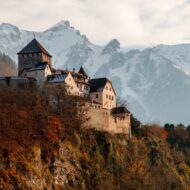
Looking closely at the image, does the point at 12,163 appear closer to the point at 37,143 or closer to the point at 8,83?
the point at 37,143

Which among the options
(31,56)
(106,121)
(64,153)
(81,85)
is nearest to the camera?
(64,153)

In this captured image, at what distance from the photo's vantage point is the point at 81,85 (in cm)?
10956

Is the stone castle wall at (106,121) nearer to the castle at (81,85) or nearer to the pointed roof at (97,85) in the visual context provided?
the castle at (81,85)

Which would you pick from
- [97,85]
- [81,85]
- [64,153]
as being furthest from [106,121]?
[64,153]

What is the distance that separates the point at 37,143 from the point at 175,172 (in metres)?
36.3

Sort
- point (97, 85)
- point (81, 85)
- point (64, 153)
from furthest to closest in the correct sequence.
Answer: point (97, 85) < point (81, 85) < point (64, 153)

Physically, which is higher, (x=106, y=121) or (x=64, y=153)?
(x=106, y=121)

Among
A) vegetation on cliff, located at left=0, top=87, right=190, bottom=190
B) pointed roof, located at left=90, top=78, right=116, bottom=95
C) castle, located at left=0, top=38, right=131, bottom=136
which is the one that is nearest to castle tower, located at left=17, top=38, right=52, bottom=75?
castle, located at left=0, top=38, right=131, bottom=136

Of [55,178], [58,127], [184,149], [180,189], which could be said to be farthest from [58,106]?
[184,149]

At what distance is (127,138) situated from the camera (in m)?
110

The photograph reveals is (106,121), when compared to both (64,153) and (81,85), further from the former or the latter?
(64,153)

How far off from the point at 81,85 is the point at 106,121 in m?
7.45

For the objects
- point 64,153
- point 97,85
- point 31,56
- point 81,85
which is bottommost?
point 64,153

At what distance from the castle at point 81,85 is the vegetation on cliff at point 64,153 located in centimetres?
228
